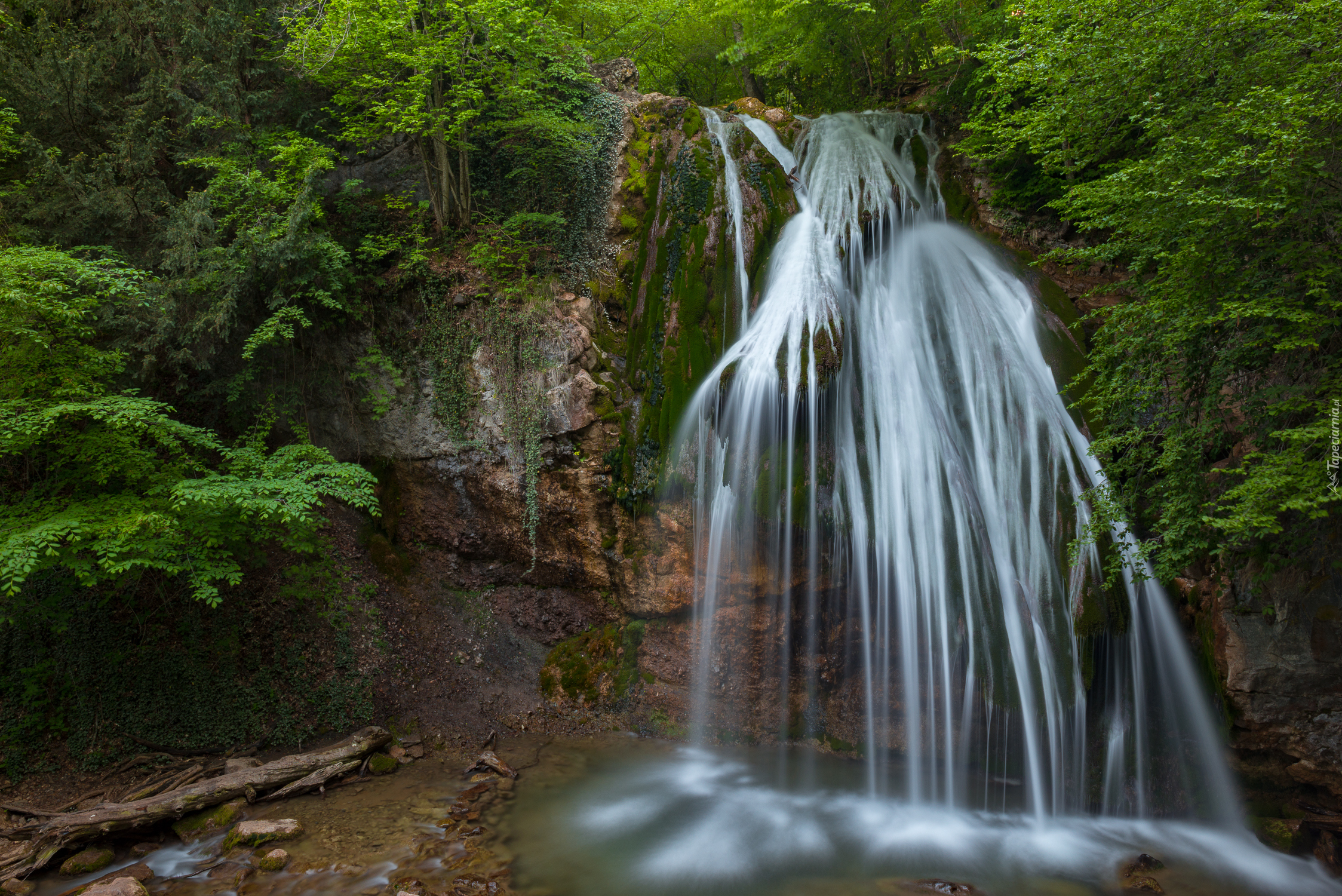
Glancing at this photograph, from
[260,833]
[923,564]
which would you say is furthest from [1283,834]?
[260,833]

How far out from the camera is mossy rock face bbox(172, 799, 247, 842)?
5492 mm

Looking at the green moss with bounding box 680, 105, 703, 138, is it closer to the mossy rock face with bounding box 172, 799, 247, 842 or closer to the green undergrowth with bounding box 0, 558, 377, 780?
the green undergrowth with bounding box 0, 558, 377, 780

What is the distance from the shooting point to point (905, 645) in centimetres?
691

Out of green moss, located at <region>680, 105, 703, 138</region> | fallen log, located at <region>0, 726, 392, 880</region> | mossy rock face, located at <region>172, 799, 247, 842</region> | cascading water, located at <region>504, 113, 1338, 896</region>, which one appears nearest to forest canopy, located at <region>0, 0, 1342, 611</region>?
cascading water, located at <region>504, 113, 1338, 896</region>

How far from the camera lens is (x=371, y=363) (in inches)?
360

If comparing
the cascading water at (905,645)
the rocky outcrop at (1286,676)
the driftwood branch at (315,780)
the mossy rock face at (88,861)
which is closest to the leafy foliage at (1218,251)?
the rocky outcrop at (1286,676)

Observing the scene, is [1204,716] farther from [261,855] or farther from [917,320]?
[261,855]

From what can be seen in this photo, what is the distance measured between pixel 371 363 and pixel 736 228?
19.0ft

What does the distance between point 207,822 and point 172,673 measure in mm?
2039

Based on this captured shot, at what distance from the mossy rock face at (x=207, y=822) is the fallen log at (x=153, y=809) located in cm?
6

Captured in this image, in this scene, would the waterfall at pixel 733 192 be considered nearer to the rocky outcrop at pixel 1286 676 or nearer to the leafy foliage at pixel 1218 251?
the leafy foliage at pixel 1218 251

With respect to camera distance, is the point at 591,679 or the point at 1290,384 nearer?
the point at 1290,384

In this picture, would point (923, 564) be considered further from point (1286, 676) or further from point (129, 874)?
point (129, 874)

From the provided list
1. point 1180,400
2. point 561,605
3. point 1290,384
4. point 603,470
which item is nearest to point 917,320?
point 1180,400
